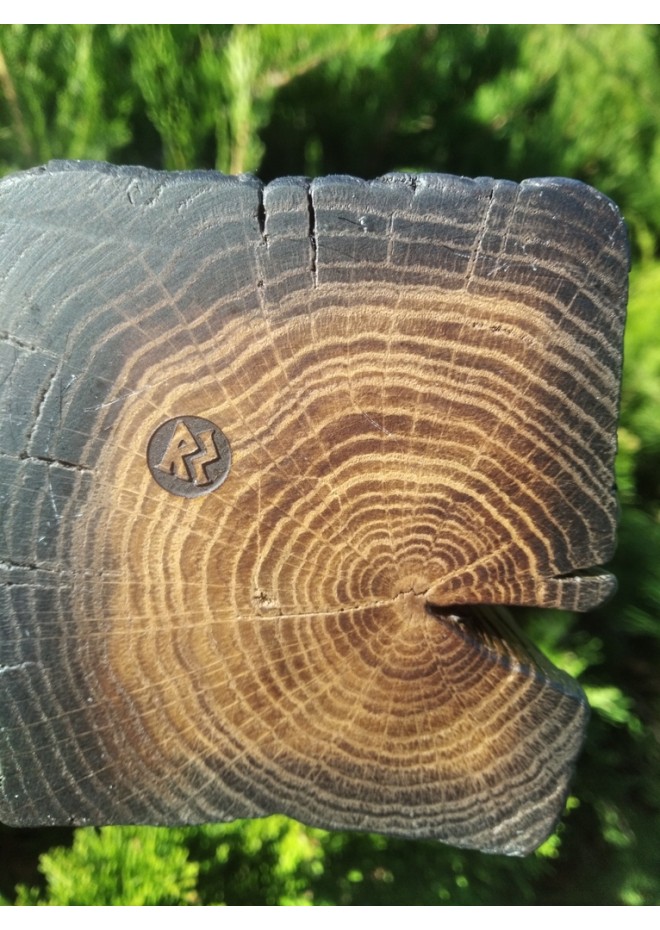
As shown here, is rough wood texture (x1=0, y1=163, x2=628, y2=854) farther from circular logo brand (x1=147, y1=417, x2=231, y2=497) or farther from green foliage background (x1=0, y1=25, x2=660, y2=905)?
green foliage background (x1=0, y1=25, x2=660, y2=905)

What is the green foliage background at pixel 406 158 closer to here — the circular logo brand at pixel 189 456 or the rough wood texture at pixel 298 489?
the rough wood texture at pixel 298 489

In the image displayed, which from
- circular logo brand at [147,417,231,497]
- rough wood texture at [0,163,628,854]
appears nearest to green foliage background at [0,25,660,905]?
rough wood texture at [0,163,628,854]

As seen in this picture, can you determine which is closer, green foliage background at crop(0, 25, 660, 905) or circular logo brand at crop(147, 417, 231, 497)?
circular logo brand at crop(147, 417, 231, 497)

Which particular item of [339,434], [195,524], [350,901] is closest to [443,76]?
[339,434]

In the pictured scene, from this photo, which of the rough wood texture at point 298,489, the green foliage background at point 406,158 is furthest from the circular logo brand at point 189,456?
the green foliage background at point 406,158

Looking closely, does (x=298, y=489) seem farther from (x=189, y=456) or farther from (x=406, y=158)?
(x=406, y=158)
